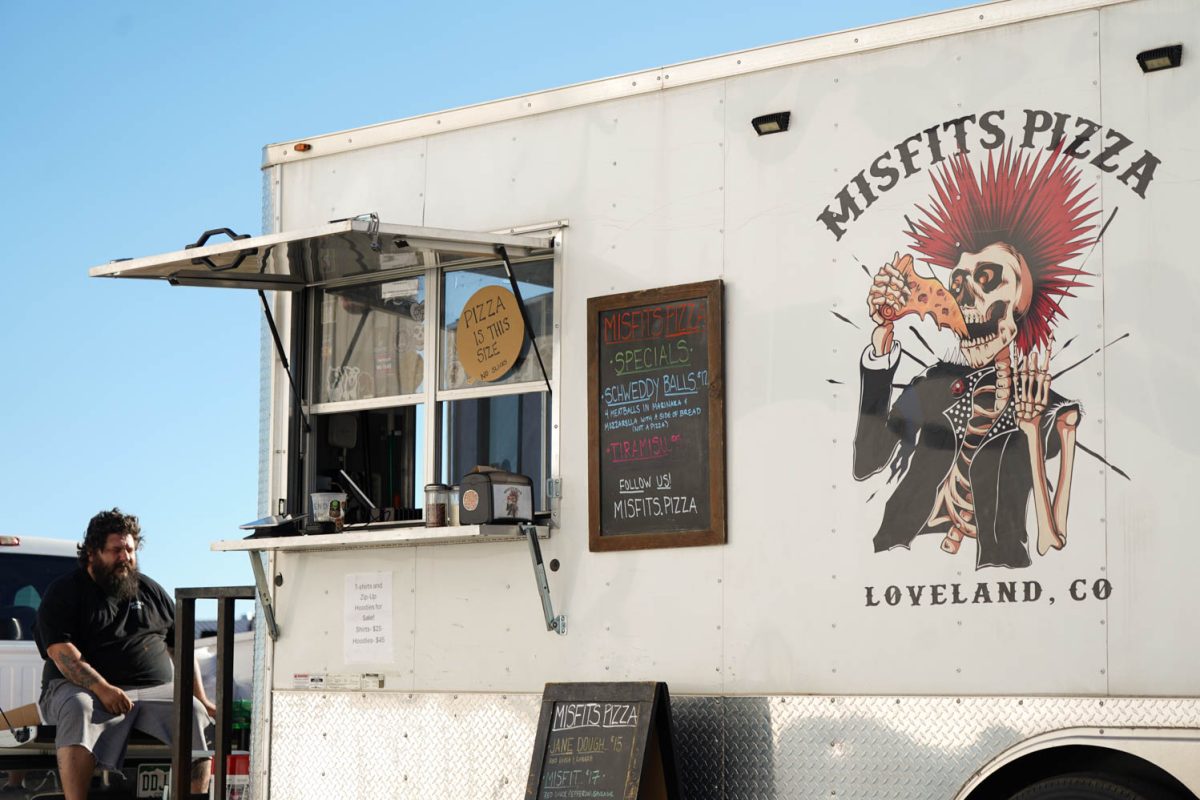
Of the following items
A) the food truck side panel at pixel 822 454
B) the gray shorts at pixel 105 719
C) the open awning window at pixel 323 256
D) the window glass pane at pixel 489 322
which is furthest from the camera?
the gray shorts at pixel 105 719

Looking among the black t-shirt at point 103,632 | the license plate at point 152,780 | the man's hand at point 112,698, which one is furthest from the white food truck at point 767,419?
the license plate at point 152,780

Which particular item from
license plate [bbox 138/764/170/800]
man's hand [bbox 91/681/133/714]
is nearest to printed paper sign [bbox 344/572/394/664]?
man's hand [bbox 91/681/133/714]

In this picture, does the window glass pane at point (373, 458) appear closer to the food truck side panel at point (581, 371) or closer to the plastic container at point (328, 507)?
the plastic container at point (328, 507)

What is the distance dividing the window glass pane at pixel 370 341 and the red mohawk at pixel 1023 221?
237cm

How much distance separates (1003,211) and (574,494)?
196 cm

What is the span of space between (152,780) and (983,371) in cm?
507

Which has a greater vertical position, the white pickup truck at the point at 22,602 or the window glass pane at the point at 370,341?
the window glass pane at the point at 370,341

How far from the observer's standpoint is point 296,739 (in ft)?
21.8

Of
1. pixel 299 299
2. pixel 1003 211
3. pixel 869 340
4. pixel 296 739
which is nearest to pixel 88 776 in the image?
pixel 296 739

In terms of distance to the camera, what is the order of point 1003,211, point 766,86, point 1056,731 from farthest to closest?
point 766,86, point 1003,211, point 1056,731

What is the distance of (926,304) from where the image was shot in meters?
5.34

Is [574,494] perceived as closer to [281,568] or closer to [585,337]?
[585,337]

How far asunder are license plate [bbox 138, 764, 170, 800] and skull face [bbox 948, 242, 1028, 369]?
4991mm

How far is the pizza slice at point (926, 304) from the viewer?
17.4 ft
